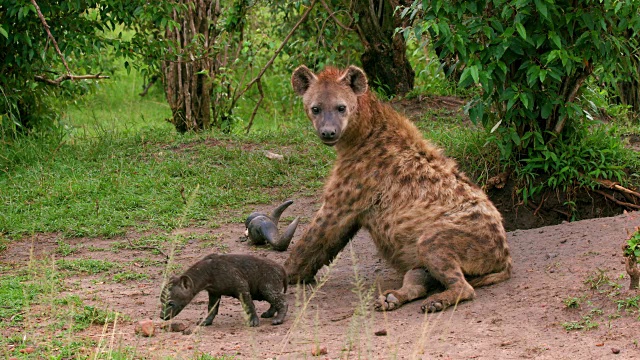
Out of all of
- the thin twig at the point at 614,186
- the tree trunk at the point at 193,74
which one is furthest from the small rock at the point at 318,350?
the tree trunk at the point at 193,74

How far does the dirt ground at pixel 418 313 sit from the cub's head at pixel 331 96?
0.85m

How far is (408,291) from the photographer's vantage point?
14.5 feet

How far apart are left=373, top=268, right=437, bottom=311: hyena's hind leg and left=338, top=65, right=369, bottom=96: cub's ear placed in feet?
3.59

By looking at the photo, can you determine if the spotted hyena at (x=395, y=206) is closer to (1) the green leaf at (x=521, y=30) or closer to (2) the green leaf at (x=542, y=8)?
(1) the green leaf at (x=521, y=30)

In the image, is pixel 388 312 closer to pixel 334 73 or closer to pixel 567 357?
pixel 567 357

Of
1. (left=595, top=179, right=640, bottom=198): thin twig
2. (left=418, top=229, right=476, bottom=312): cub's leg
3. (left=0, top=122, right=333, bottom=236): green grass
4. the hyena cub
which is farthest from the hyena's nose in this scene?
(left=595, top=179, right=640, bottom=198): thin twig

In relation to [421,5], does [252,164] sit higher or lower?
lower

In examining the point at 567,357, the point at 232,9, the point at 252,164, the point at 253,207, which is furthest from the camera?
the point at 232,9

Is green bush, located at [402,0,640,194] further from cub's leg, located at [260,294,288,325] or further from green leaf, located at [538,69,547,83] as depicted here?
cub's leg, located at [260,294,288,325]

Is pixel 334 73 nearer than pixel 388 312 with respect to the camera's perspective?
No

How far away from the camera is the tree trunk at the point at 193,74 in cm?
837

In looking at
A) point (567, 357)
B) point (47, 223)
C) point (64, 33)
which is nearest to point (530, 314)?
point (567, 357)

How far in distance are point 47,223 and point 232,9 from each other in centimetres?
328

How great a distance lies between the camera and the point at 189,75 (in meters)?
8.52
